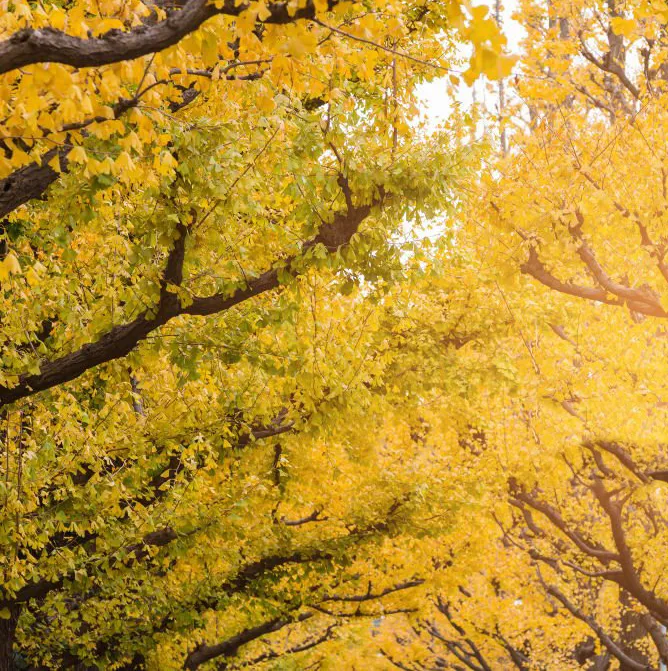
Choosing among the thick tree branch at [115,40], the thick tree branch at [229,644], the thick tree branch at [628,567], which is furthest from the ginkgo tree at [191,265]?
the thick tree branch at [628,567]

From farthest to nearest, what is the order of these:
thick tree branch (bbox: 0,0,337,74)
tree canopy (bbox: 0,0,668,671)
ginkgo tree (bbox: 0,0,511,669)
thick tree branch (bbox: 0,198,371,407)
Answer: thick tree branch (bbox: 0,198,371,407) → tree canopy (bbox: 0,0,668,671) → ginkgo tree (bbox: 0,0,511,669) → thick tree branch (bbox: 0,0,337,74)

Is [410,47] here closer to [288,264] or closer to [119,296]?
[288,264]

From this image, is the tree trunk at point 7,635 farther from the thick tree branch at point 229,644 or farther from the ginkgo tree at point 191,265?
the thick tree branch at point 229,644

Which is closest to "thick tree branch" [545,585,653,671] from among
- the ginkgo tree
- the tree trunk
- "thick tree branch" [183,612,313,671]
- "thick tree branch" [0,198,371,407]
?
the ginkgo tree

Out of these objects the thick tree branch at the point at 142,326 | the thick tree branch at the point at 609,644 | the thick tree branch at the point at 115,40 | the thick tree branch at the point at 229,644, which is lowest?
the thick tree branch at the point at 609,644

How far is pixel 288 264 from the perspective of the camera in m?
7.07

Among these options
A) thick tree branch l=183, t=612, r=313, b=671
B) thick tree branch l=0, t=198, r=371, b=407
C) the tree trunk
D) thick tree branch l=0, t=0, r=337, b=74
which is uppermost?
thick tree branch l=183, t=612, r=313, b=671

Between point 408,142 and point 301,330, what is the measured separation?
3.17 meters

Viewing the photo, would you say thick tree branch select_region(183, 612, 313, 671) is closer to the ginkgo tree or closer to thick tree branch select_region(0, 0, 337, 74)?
the ginkgo tree

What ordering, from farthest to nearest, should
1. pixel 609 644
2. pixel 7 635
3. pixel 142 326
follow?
pixel 609 644 → pixel 7 635 → pixel 142 326

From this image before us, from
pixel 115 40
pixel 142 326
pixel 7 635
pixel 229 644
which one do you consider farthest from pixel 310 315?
pixel 229 644

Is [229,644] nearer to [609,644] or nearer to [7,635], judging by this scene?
[7,635]

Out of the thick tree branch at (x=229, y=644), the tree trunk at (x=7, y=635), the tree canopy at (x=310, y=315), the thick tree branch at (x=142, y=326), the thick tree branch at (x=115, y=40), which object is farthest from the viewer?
the thick tree branch at (x=229, y=644)

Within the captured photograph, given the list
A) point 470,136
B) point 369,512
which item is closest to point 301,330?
point 470,136
